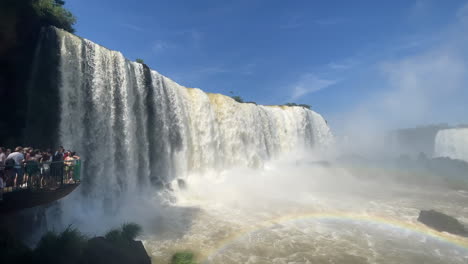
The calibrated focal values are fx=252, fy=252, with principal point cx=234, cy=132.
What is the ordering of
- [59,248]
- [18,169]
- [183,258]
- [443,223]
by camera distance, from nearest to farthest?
[59,248]
[18,169]
[183,258]
[443,223]

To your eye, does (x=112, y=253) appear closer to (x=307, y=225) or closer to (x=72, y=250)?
(x=72, y=250)

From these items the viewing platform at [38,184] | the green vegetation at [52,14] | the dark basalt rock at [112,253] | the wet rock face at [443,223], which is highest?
the green vegetation at [52,14]

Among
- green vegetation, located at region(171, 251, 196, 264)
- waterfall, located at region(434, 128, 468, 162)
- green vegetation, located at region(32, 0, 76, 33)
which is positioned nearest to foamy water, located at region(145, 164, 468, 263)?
green vegetation, located at region(171, 251, 196, 264)

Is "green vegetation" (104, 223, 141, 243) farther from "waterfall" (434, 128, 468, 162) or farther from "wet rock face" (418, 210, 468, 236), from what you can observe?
"waterfall" (434, 128, 468, 162)

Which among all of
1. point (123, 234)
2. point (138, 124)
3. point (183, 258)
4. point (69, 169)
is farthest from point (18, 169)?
point (138, 124)

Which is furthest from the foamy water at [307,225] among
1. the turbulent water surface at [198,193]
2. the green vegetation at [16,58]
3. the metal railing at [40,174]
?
the green vegetation at [16,58]

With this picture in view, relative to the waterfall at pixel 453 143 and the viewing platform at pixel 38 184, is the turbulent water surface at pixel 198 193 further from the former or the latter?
the waterfall at pixel 453 143
